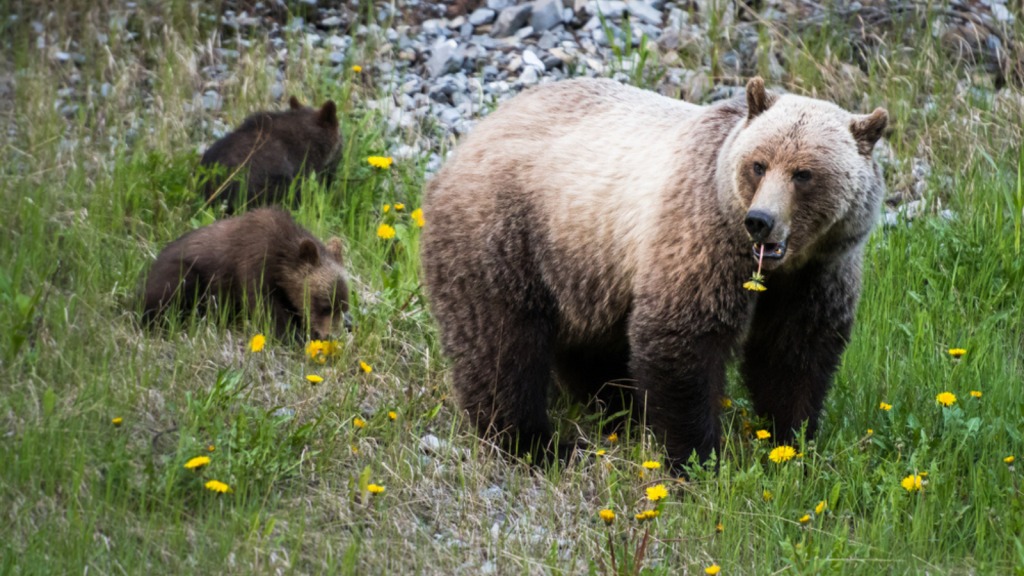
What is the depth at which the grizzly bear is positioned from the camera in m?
3.35

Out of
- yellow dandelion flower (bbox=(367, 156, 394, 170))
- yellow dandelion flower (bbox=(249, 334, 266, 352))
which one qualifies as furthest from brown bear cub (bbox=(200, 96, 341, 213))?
yellow dandelion flower (bbox=(249, 334, 266, 352))

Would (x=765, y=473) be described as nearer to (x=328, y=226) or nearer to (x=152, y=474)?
(x=152, y=474)

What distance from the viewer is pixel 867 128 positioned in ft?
11.1

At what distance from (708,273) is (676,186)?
1.30 ft

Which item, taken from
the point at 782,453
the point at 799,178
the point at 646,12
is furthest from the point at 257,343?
the point at 646,12

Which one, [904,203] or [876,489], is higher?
[904,203]

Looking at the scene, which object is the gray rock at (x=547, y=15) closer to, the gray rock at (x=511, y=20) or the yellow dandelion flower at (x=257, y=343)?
the gray rock at (x=511, y=20)

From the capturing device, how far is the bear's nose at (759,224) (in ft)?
10.2

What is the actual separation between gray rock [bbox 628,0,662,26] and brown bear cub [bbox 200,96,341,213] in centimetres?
312

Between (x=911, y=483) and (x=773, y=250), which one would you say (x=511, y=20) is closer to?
(x=773, y=250)

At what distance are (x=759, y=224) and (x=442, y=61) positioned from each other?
480cm

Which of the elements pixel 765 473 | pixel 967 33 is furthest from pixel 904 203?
pixel 765 473

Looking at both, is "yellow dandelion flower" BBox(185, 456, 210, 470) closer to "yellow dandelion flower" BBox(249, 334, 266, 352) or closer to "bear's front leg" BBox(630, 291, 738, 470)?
"yellow dandelion flower" BBox(249, 334, 266, 352)

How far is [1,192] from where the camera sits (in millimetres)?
3896
